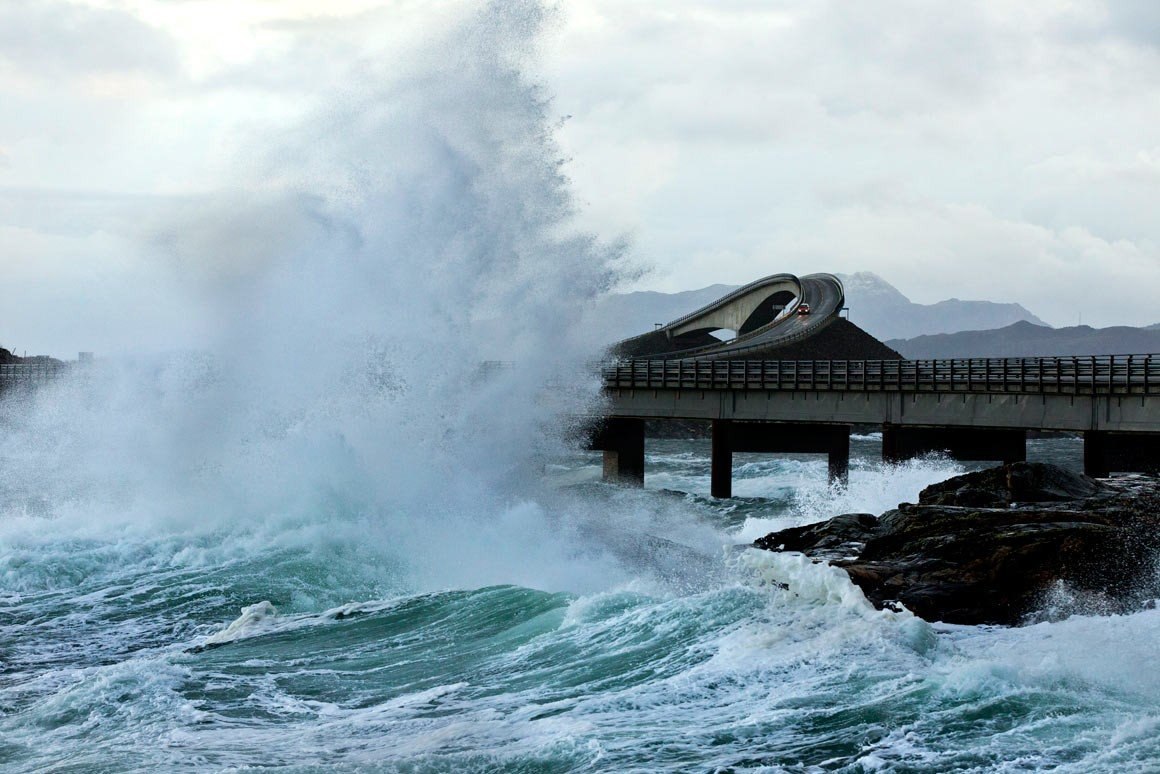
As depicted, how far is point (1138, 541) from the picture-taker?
691 inches

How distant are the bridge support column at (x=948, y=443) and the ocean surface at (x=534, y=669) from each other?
1837 centimetres

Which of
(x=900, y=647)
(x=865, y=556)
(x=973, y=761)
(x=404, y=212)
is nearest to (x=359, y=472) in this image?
(x=404, y=212)

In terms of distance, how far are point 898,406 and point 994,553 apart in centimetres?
2378

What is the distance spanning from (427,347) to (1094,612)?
17282mm

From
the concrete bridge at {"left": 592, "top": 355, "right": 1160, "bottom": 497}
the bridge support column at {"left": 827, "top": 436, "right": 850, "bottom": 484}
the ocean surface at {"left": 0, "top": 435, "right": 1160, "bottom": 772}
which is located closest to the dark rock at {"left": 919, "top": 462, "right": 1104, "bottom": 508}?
the ocean surface at {"left": 0, "top": 435, "right": 1160, "bottom": 772}

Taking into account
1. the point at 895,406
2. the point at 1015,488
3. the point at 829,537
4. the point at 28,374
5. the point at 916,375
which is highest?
→ the point at 916,375

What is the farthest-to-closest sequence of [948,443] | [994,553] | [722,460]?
[722,460]
[948,443]
[994,553]

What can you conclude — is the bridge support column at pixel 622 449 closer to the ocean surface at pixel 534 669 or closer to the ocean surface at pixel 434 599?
the ocean surface at pixel 434 599

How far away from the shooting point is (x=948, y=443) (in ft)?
133

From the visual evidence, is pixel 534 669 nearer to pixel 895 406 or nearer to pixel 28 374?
pixel 895 406

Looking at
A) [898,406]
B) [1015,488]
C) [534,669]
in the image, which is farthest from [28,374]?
[534,669]

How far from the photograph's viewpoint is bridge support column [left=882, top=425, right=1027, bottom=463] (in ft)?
131

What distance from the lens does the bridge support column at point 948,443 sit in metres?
39.9

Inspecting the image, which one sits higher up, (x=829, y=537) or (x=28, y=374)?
(x=28, y=374)
